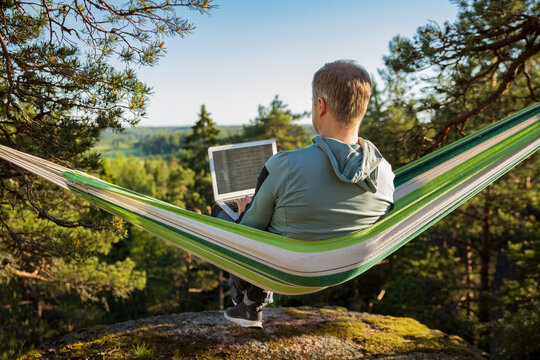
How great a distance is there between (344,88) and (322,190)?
0.30m

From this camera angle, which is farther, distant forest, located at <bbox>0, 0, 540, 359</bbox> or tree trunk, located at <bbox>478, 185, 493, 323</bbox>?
tree trunk, located at <bbox>478, 185, 493, 323</bbox>

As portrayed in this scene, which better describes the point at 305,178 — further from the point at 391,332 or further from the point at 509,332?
the point at 509,332

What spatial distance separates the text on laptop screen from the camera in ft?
7.38

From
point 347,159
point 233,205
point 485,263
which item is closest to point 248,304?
point 233,205

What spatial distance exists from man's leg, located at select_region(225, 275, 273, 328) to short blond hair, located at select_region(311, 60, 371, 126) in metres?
0.92

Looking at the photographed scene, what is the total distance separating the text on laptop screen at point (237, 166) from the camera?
225 cm

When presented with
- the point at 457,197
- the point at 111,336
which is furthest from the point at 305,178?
the point at 111,336

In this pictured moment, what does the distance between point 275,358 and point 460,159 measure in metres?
1.52

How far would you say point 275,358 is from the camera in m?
2.21

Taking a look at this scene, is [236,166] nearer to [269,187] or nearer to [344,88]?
[269,187]

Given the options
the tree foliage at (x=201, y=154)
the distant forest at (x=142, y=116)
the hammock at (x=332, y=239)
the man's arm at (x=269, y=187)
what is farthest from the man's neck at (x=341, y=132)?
the tree foliage at (x=201, y=154)

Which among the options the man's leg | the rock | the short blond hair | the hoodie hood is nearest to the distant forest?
the rock

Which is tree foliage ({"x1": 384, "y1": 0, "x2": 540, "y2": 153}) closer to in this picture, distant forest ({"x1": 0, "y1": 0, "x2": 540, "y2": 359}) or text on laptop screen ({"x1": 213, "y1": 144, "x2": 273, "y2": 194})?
distant forest ({"x1": 0, "y1": 0, "x2": 540, "y2": 359})

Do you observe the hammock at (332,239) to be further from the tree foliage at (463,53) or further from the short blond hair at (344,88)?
the tree foliage at (463,53)
